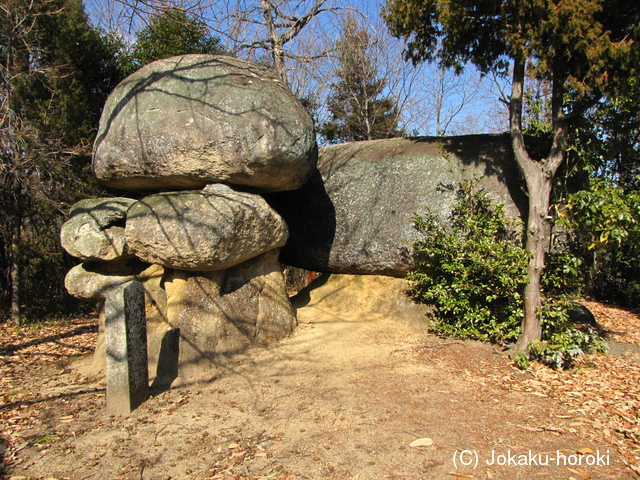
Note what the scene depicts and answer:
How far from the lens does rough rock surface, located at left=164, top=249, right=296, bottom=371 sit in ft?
18.3

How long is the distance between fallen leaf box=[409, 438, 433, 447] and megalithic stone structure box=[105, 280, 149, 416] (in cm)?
264

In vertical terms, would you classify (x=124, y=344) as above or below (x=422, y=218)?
below

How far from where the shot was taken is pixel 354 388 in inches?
193

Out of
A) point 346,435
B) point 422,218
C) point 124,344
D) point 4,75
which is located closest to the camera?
point 346,435

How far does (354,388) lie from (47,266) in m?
6.65

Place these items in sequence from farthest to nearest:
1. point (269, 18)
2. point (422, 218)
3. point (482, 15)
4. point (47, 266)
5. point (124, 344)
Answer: point (269, 18)
point (47, 266)
point (422, 218)
point (482, 15)
point (124, 344)

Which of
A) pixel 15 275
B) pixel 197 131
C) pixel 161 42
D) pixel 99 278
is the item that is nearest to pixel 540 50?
pixel 197 131

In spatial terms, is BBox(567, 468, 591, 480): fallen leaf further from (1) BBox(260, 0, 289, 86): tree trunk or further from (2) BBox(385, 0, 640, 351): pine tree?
(1) BBox(260, 0, 289, 86): tree trunk

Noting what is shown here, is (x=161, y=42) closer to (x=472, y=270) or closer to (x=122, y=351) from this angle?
(x=122, y=351)

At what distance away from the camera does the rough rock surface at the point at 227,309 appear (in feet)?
18.3

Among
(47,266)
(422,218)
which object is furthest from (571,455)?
(47,266)

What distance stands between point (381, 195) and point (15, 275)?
614cm

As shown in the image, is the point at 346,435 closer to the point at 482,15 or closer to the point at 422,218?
the point at 422,218

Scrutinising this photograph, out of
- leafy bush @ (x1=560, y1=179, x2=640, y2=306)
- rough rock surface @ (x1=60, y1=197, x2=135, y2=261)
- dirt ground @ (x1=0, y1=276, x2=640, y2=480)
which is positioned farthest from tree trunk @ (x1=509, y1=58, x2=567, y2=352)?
rough rock surface @ (x1=60, y1=197, x2=135, y2=261)
